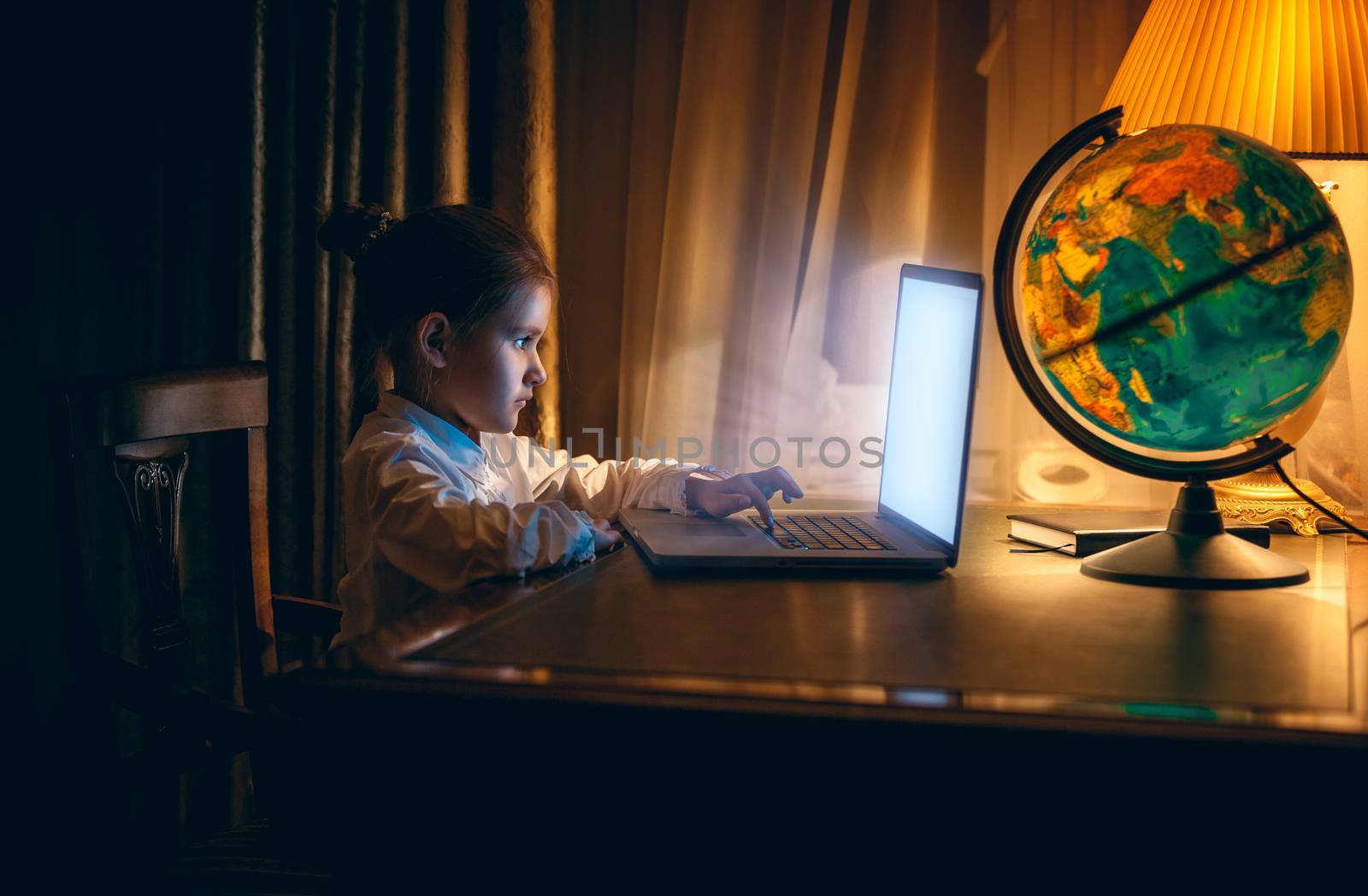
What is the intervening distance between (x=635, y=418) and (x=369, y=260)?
1.94 feet

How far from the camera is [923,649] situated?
0.80 m

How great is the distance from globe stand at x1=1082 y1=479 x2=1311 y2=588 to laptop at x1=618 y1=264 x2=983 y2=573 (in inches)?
6.8

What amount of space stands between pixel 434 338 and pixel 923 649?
0.86 meters

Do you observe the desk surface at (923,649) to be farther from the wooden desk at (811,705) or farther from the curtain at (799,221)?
the curtain at (799,221)

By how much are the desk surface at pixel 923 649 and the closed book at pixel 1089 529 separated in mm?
122

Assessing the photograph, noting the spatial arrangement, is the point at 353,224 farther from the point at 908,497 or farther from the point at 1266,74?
the point at 1266,74

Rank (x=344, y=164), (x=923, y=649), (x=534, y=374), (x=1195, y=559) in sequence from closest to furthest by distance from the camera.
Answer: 1. (x=923, y=649)
2. (x=1195, y=559)
3. (x=534, y=374)
4. (x=344, y=164)

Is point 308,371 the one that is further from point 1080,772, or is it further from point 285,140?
point 1080,772

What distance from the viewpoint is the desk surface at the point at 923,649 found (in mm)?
674

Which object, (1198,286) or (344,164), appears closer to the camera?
(1198,286)

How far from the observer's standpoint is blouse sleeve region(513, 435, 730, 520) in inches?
56.8

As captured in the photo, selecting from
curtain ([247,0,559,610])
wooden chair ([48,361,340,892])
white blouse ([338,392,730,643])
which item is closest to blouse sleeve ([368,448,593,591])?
white blouse ([338,392,730,643])

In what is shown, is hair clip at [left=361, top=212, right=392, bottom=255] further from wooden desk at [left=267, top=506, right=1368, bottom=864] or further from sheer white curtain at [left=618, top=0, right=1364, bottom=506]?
wooden desk at [left=267, top=506, right=1368, bottom=864]

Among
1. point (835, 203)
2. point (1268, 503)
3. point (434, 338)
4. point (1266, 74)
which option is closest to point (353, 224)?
point (434, 338)
